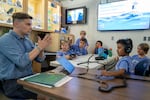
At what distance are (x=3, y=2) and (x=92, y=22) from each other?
228 cm

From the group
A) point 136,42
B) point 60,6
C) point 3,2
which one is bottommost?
point 136,42

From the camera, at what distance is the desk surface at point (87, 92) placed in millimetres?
773

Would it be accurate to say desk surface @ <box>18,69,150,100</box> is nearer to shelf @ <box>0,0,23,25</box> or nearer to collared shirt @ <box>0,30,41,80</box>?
collared shirt @ <box>0,30,41,80</box>

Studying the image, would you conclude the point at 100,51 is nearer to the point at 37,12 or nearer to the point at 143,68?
the point at 143,68

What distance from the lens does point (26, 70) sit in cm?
141

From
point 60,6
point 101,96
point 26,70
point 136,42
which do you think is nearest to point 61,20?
point 60,6

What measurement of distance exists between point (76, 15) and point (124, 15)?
1.37 meters

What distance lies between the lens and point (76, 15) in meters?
4.37

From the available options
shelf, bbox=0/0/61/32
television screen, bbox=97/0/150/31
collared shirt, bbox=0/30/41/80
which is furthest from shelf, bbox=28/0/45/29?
collared shirt, bbox=0/30/41/80

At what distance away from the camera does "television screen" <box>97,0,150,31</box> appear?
338 cm

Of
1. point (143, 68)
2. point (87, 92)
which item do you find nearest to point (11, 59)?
point (87, 92)

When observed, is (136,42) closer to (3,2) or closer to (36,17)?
(36,17)

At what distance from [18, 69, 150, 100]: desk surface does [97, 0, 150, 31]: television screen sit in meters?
2.82

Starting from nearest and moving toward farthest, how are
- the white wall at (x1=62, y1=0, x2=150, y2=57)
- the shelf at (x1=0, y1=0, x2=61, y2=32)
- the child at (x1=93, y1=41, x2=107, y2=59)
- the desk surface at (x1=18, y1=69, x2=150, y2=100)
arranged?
the desk surface at (x1=18, y1=69, x2=150, y2=100) → the child at (x1=93, y1=41, x2=107, y2=59) → the shelf at (x1=0, y1=0, x2=61, y2=32) → the white wall at (x1=62, y1=0, x2=150, y2=57)
